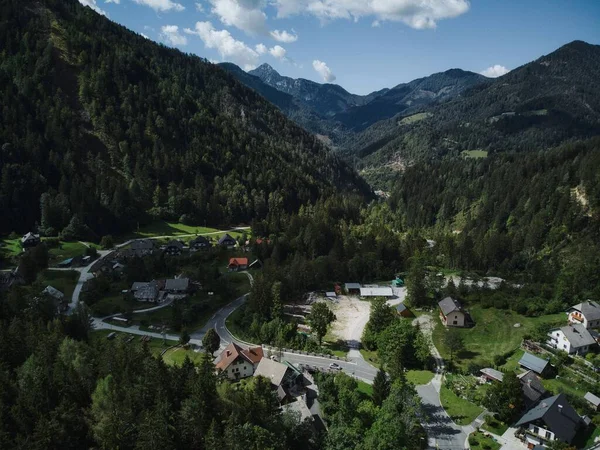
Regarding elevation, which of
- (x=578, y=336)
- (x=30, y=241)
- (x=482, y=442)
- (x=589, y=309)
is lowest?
(x=482, y=442)

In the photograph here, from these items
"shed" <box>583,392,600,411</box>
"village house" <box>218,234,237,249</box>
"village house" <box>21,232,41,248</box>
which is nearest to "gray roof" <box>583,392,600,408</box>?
"shed" <box>583,392,600,411</box>

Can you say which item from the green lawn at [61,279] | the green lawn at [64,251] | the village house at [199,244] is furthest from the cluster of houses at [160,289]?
the village house at [199,244]

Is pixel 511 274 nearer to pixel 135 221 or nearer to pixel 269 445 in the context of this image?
pixel 269 445

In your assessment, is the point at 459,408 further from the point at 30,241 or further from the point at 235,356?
the point at 30,241

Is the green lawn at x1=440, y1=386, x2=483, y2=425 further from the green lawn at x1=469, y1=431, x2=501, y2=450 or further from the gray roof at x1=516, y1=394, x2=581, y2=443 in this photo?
the gray roof at x1=516, y1=394, x2=581, y2=443

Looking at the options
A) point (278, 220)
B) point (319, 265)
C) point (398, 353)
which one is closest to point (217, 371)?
point (398, 353)

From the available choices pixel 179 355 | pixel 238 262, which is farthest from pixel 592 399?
pixel 238 262
